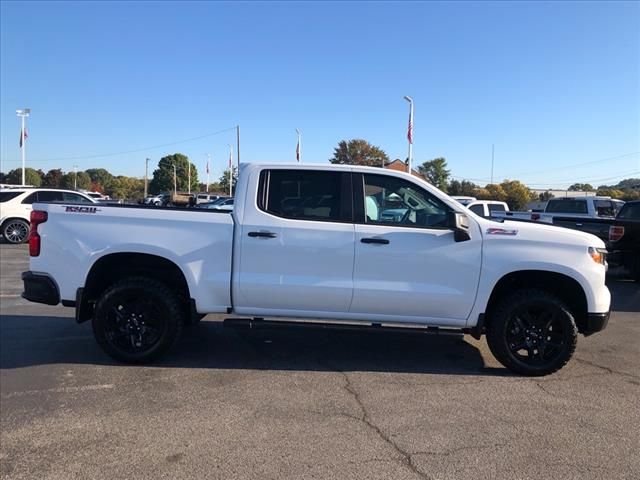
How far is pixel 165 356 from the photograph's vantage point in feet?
17.4

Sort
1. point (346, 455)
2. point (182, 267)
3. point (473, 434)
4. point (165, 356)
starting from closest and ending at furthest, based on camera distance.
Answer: point (346, 455) < point (473, 434) < point (182, 267) < point (165, 356)

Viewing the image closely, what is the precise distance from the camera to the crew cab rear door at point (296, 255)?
15.8 ft

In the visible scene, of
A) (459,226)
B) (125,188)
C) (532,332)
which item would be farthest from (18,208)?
(125,188)

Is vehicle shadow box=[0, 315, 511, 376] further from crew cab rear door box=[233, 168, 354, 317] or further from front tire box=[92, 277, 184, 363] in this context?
crew cab rear door box=[233, 168, 354, 317]

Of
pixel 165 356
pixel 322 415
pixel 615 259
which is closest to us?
pixel 322 415

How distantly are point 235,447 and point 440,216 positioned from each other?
2.80m

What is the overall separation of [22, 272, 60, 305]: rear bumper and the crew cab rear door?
177 cm

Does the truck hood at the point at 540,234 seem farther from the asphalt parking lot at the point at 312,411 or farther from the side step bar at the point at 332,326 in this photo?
the asphalt parking lot at the point at 312,411

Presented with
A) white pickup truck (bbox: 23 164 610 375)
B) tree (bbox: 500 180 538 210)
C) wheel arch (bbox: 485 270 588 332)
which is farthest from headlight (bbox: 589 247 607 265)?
tree (bbox: 500 180 538 210)

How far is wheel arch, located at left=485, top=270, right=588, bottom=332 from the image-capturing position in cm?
492

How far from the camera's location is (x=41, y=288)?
4969mm

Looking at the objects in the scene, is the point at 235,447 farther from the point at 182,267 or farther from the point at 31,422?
the point at 182,267

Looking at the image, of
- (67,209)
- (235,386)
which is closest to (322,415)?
(235,386)

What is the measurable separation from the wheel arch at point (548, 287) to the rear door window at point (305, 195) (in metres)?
1.66
